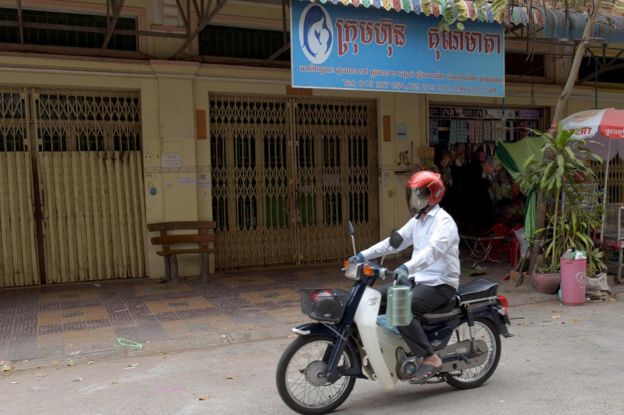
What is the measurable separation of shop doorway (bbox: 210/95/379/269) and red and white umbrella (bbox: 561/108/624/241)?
372 cm

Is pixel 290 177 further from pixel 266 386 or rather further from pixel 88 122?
pixel 266 386

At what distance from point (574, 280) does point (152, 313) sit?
5564mm

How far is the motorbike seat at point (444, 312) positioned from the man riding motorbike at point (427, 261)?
0.04 metres

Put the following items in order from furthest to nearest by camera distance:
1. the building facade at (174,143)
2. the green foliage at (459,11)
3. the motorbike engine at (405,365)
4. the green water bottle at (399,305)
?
1. the building facade at (174,143)
2. the green foliage at (459,11)
3. the motorbike engine at (405,365)
4. the green water bottle at (399,305)

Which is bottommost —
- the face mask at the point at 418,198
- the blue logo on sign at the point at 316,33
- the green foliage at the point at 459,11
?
the face mask at the point at 418,198

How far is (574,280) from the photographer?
7691 millimetres

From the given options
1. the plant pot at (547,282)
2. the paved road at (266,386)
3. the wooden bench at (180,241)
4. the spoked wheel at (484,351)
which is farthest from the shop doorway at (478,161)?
the spoked wheel at (484,351)

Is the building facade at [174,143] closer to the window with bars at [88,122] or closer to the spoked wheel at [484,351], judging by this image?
the window with bars at [88,122]

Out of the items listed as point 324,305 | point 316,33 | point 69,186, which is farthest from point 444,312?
point 69,186

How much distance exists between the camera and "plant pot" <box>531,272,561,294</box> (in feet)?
26.7

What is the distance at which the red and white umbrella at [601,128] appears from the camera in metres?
8.52

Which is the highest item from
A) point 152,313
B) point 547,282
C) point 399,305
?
point 399,305

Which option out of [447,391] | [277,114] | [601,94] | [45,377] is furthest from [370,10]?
[601,94]

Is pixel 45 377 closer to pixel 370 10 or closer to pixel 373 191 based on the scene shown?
pixel 370 10
